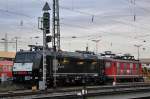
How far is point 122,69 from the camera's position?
49.8m

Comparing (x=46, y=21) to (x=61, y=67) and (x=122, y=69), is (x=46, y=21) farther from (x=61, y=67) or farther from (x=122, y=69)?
(x=122, y=69)

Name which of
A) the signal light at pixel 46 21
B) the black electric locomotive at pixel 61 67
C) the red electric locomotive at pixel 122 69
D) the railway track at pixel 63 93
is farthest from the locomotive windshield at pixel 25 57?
the red electric locomotive at pixel 122 69

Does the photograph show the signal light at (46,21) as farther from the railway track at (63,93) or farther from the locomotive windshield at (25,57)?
the railway track at (63,93)

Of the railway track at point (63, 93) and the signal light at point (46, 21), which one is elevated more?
the signal light at point (46, 21)

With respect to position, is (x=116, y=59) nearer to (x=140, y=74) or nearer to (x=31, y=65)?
(x=140, y=74)

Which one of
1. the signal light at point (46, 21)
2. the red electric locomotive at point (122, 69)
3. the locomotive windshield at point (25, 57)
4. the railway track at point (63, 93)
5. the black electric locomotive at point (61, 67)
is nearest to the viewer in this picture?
the railway track at point (63, 93)

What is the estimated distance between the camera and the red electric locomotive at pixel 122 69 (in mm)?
47188

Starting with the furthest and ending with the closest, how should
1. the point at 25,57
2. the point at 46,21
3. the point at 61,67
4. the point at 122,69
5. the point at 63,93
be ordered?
the point at 122,69 < the point at 61,67 < the point at 25,57 < the point at 46,21 < the point at 63,93

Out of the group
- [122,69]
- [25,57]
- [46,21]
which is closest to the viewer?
[46,21]

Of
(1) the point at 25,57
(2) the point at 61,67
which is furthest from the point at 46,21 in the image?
(2) the point at 61,67

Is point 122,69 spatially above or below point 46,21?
below

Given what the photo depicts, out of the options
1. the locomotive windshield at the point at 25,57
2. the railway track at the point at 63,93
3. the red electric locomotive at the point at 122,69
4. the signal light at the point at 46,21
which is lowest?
the railway track at the point at 63,93

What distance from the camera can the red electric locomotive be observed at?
4719cm

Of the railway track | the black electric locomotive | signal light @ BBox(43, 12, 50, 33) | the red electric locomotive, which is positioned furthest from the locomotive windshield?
the red electric locomotive
